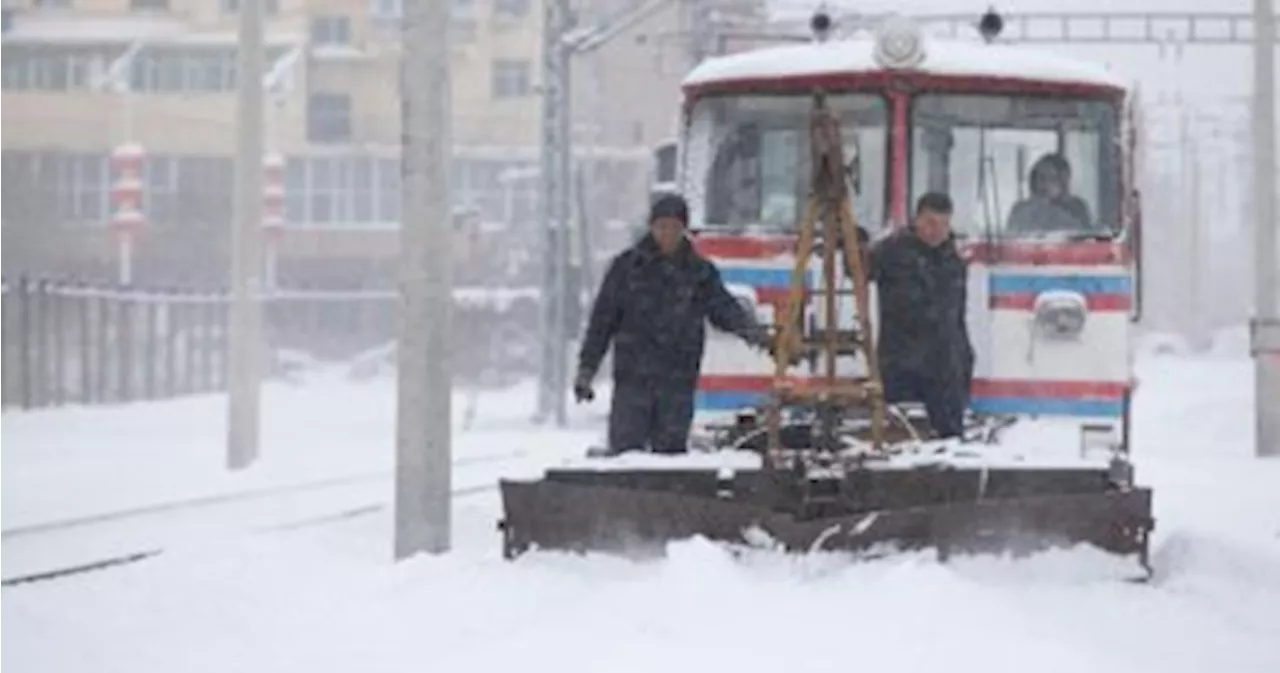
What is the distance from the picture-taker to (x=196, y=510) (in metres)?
18.1

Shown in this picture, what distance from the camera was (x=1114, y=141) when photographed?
12.0 meters

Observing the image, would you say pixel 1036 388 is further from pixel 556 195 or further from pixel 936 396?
pixel 556 195

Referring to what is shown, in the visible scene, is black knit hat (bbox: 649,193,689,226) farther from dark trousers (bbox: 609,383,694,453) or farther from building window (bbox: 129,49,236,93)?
building window (bbox: 129,49,236,93)

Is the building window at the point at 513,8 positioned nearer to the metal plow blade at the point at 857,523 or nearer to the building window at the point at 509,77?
the building window at the point at 509,77

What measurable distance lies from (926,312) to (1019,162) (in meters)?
1.49

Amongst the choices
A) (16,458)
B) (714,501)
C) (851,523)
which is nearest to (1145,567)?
(851,523)

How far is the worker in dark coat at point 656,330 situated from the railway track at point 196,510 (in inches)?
112

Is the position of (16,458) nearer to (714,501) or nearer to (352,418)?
(352,418)

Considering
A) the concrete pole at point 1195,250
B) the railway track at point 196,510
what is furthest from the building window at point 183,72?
the railway track at point 196,510

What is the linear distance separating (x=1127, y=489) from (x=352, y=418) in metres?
26.8

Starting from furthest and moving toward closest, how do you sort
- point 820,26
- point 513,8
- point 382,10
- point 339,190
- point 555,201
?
point 382,10 < point 513,8 < point 339,190 < point 555,201 < point 820,26

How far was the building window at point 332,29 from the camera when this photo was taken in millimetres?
58094

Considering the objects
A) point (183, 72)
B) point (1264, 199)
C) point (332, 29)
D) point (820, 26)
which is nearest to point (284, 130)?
point (332, 29)

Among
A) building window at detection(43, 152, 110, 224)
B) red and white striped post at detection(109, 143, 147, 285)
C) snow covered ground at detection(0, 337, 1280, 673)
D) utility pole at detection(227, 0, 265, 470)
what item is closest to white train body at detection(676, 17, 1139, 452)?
snow covered ground at detection(0, 337, 1280, 673)
